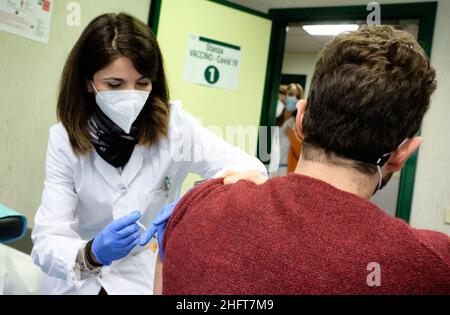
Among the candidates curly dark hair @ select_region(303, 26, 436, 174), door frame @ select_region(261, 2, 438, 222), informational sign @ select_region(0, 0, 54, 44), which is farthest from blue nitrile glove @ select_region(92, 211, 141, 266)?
door frame @ select_region(261, 2, 438, 222)

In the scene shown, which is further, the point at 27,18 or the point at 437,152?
the point at 437,152

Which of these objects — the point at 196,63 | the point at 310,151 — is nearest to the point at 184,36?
the point at 196,63

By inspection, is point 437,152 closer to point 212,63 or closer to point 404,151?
point 212,63

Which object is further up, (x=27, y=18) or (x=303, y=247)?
(x=27, y=18)

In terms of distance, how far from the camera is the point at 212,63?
2689 millimetres

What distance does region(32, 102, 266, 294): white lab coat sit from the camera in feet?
4.28

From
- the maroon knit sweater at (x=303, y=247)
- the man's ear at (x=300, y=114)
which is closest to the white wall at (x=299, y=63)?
the man's ear at (x=300, y=114)

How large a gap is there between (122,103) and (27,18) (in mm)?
987

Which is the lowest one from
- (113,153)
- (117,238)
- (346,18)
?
(117,238)

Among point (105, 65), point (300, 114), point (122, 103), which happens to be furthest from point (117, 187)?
point (300, 114)

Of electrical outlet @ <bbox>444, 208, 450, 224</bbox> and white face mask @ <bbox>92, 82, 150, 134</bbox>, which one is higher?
white face mask @ <bbox>92, 82, 150, 134</bbox>

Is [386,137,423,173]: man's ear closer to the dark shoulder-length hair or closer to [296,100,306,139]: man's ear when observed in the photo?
[296,100,306,139]: man's ear

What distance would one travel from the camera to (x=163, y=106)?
1429 millimetres

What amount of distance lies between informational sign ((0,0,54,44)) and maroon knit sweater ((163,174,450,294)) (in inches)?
66.3
